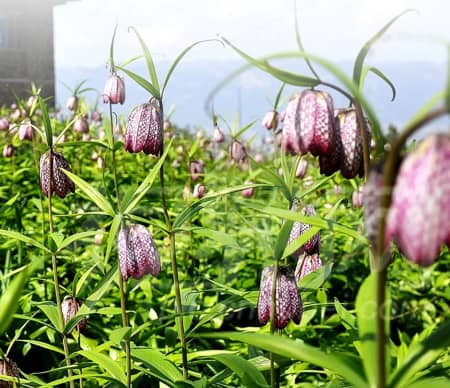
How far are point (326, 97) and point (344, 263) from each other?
1.88 metres

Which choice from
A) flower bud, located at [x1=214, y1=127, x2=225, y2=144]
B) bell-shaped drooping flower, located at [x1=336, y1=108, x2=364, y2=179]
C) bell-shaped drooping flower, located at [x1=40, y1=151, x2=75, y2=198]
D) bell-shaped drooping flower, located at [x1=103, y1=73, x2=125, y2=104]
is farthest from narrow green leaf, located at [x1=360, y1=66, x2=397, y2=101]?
flower bud, located at [x1=214, y1=127, x2=225, y2=144]

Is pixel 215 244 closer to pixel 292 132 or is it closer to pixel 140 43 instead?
pixel 140 43

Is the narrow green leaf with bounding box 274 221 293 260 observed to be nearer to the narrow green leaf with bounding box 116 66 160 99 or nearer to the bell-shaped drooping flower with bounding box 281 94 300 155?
the bell-shaped drooping flower with bounding box 281 94 300 155

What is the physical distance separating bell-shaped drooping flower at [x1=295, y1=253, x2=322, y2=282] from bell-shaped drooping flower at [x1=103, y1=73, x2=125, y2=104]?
77 cm

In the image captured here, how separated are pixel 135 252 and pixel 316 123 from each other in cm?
51

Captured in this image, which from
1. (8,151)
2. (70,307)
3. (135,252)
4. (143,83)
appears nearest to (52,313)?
(70,307)

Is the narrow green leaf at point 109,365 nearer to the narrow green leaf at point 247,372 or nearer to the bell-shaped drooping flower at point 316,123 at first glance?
Answer: the narrow green leaf at point 247,372

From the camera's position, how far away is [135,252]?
4.56 feet

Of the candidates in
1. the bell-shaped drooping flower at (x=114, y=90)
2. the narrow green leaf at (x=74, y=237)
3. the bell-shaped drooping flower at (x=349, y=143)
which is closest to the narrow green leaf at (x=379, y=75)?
the bell-shaped drooping flower at (x=349, y=143)

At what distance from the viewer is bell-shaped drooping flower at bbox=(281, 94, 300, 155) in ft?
3.36

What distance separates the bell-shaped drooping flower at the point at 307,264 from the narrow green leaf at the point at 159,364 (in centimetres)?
32

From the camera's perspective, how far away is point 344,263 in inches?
112

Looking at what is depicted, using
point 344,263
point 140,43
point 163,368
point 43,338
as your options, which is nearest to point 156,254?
point 163,368

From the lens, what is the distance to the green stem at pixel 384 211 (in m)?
0.61
